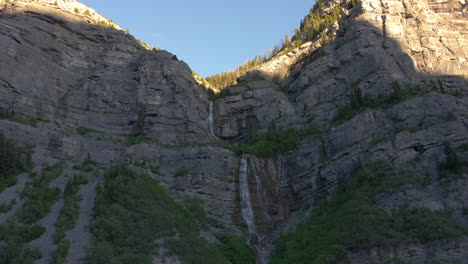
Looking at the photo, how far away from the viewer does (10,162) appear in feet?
126

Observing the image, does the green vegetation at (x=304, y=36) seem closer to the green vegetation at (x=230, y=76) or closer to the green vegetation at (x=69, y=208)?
the green vegetation at (x=230, y=76)

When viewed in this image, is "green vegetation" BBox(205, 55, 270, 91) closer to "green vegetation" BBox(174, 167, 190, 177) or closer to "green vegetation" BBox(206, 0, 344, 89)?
"green vegetation" BBox(206, 0, 344, 89)

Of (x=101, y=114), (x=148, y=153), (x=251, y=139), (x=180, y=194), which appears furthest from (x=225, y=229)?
(x=101, y=114)

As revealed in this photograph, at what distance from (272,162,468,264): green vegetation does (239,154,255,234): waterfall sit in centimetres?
311

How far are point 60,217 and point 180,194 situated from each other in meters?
12.0

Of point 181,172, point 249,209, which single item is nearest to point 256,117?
point 181,172

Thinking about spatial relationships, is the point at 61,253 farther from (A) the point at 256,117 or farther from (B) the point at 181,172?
(A) the point at 256,117

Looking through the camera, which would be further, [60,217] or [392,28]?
[392,28]

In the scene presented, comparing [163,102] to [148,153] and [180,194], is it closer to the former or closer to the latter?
[148,153]

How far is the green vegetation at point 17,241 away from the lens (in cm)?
2809

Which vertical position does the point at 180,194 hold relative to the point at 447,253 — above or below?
above

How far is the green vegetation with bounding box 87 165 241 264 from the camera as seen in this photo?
31688mm

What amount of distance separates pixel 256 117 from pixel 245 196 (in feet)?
54.1

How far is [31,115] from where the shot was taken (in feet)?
151
